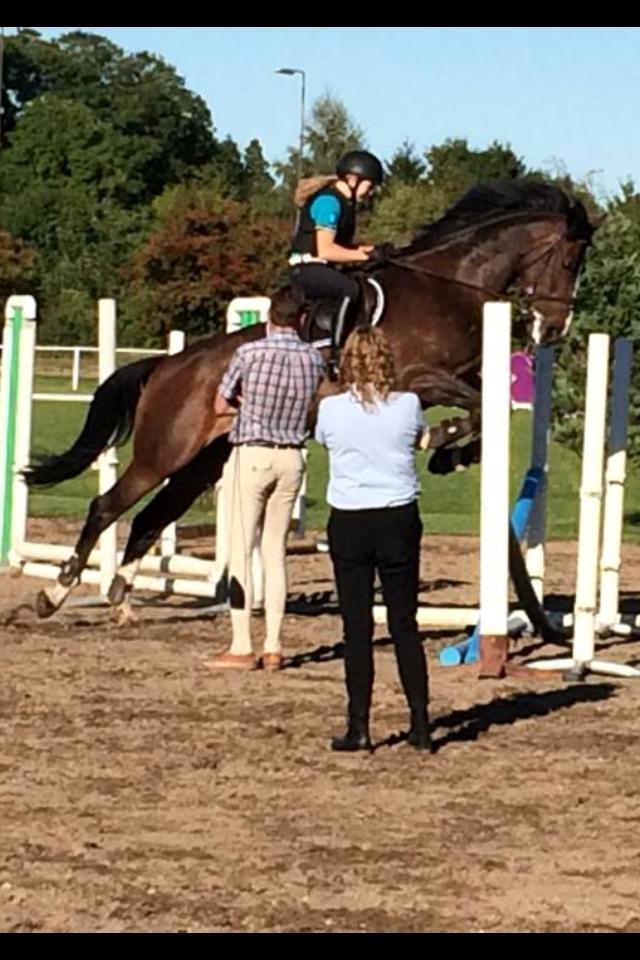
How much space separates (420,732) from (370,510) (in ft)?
3.32

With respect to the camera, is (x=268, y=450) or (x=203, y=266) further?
(x=203, y=266)

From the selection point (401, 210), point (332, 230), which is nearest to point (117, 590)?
point (332, 230)

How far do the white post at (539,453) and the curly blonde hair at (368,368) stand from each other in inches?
135

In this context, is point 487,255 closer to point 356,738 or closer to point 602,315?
point 356,738

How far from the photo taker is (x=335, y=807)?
770 cm

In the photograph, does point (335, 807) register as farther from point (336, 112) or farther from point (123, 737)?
point (336, 112)

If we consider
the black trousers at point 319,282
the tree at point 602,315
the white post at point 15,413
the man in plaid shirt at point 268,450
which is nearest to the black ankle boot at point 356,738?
the man in plaid shirt at point 268,450

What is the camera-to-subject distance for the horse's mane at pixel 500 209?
12719 mm

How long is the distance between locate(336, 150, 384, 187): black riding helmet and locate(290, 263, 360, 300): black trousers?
0.56 metres

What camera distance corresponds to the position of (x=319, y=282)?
1198 centimetres

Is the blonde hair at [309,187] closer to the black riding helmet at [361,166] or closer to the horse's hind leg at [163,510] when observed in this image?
the black riding helmet at [361,166]

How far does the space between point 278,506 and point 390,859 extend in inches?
180

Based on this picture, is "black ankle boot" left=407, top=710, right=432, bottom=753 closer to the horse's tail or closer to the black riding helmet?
the black riding helmet

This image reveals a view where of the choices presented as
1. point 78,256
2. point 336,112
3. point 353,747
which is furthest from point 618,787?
point 336,112
